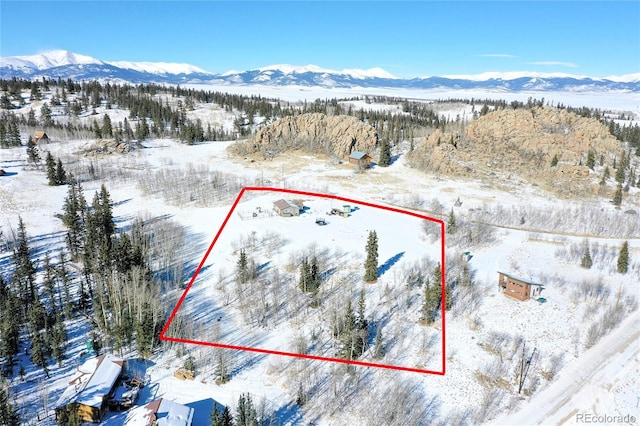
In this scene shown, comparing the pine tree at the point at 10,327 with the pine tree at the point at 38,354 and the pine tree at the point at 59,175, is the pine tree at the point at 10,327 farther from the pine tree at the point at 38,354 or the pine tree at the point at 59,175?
the pine tree at the point at 59,175

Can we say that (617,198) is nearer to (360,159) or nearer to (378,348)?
(360,159)

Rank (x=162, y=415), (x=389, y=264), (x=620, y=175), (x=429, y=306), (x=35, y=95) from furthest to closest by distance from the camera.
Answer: (x=35, y=95) < (x=620, y=175) < (x=389, y=264) < (x=429, y=306) < (x=162, y=415)

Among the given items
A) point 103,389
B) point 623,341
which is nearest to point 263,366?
point 103,389

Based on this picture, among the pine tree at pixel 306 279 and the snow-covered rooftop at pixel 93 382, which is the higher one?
the pine tree at pixel 306 279

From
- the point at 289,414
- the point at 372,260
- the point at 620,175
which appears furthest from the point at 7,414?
the point at 620,175

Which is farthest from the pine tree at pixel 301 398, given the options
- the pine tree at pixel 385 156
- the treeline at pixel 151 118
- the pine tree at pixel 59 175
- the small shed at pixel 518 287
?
the treeline at pixel 151 118

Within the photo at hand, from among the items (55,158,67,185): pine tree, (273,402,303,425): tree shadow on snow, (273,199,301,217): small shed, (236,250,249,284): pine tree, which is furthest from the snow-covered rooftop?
(55,158,67,185): pine tree
